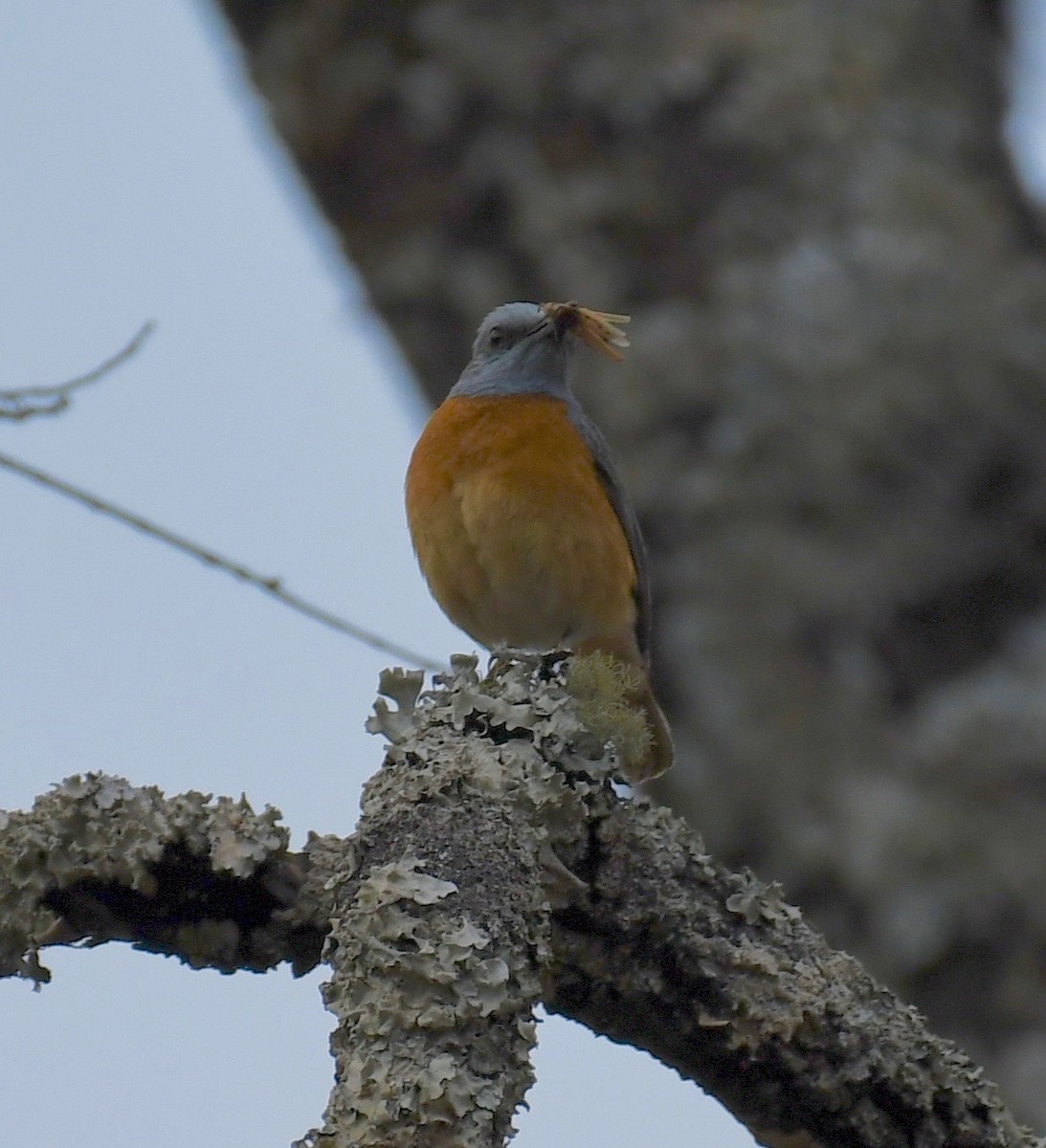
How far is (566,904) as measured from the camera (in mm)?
2521

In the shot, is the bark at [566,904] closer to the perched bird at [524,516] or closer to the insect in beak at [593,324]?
the insect in beak at [593,324]

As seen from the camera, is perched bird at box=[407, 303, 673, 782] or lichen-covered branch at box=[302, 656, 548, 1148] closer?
lichen-covered branch at box=[302, 656, 548, 1148]

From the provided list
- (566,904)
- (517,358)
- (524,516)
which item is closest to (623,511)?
(524,516)

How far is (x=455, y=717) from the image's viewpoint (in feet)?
8.80

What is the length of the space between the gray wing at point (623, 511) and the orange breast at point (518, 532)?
0.11 ft

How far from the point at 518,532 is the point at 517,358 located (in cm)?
84

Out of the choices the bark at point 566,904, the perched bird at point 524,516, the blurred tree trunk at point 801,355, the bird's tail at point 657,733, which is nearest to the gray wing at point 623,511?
the perched bird at point 524,516

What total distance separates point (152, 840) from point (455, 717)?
20.2 inches

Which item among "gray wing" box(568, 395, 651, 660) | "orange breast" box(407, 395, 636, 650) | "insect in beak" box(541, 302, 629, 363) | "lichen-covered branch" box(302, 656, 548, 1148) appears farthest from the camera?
"gray wing" box(568, 395, 651, 660)

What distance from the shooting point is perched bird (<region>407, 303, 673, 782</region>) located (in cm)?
574

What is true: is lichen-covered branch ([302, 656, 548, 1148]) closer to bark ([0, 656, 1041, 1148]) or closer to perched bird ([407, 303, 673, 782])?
bark ([0, 656, 1041, 1148])

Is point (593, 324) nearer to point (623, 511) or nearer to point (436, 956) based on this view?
point (623, 511)

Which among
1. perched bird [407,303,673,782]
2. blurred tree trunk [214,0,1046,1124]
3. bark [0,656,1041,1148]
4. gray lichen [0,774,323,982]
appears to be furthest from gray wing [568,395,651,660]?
gray lichen [0,774,323,982]

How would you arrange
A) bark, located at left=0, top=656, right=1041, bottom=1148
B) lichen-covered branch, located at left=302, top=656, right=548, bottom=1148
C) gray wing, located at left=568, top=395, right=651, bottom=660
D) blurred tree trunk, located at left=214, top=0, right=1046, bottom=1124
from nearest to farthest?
lichen-covered branch, located at left=302, top=656, right=548, bottom=1148
bark, located at left=0, top=656, right=1041, bottom=1148
blurred tree trunk, located at left=214, top=0, right=1046, bottom=1124
gray wing, located at left=568, top=395, right=651, bottom=660
